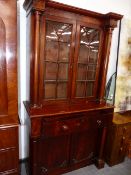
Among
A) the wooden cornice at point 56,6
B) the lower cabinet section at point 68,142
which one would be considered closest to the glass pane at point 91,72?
the lower cabinet section at point 68,142

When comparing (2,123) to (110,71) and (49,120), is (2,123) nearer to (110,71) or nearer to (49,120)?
(49,120)

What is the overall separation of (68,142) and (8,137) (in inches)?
32.7

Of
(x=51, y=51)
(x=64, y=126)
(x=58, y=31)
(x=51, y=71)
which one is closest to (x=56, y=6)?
(x=58, y=31)

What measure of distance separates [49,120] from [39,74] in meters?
0.53

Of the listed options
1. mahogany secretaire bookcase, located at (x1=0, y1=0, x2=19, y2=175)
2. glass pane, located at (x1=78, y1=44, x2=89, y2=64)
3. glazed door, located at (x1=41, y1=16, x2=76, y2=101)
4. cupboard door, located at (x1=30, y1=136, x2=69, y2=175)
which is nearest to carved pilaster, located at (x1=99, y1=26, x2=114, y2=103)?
glass pane, located at (x1=78, y1=44, x2=89, y2=64)

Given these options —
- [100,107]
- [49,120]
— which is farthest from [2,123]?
[100,107]

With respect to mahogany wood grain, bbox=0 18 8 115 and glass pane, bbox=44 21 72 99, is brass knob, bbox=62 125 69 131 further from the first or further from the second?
mahogany wood grain, bbox=0 18 8 115

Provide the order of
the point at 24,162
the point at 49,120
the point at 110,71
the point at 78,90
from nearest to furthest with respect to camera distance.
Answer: the point at 49,120 → the point at 78,90 → the point at 24,162 → the point at 110,71

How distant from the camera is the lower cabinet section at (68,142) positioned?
5.83ft

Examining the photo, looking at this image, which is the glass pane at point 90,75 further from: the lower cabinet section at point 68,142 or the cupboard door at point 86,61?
the lower cabinet section at point 68,142

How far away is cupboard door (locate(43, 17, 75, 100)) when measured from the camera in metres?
1.77

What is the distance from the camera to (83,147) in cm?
223

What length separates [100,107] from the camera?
2033 millimetres

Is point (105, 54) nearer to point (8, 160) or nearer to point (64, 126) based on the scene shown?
point (64, 126)
